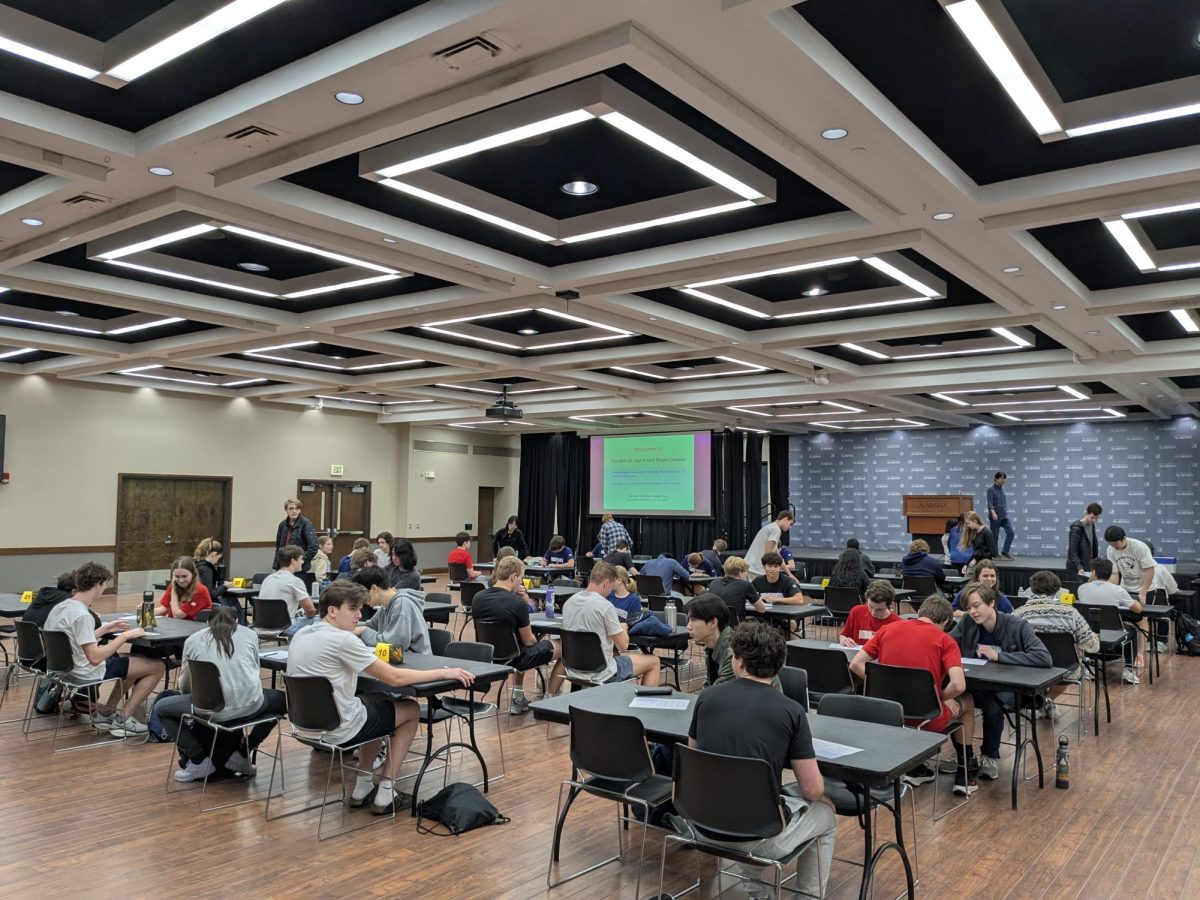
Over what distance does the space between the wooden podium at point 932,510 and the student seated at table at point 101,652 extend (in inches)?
545

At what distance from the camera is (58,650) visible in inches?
219

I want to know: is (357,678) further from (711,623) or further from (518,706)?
(518,706)

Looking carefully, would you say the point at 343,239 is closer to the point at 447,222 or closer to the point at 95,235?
the point at 447,222

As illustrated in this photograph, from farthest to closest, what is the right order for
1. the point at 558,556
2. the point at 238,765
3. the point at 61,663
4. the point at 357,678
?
the point at 558,556 → the point at 61,663 → the point at 238,765 → the point at 357,678

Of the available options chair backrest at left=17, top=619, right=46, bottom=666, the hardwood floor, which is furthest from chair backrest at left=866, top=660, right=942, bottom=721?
chair backrest at left=17, top=619, right=46, bottom=666

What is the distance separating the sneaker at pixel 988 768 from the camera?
17.0ft

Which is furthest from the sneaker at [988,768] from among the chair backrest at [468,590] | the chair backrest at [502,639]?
the chair backrest at [468,590]

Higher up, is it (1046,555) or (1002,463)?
(1002,463)

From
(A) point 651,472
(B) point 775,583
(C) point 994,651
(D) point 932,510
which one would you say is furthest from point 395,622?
(D) point 932,510

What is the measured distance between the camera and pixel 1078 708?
698 centimetres

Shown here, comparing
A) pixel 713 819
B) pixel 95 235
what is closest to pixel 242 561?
pixel 95 235

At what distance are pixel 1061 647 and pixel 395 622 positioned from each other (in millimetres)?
4369

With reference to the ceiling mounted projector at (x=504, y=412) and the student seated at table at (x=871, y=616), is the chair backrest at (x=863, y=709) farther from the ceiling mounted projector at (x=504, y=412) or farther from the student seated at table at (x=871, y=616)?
the ceiling mounted projector at (x=504, y=412)

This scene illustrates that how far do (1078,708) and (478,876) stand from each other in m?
5.48
